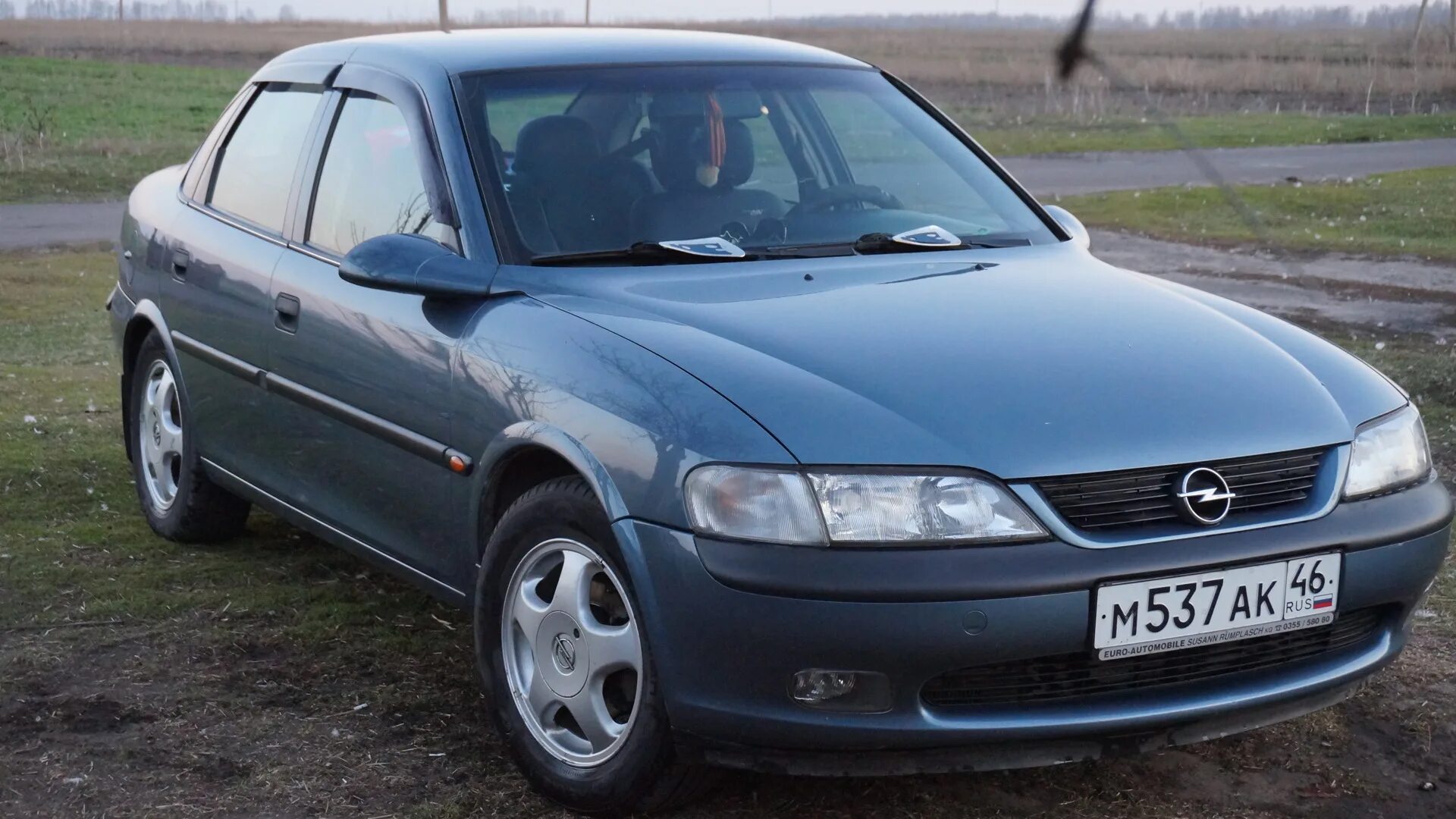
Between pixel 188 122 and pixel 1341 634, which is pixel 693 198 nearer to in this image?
pixel 1341 634

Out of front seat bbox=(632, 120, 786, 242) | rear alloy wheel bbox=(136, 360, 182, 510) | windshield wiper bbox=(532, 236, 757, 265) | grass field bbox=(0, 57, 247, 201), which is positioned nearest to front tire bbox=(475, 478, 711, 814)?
windshield wiper bbox=(532, 236, 757, 265)

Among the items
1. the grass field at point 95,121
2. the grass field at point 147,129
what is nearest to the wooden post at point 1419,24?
the grass field at point 147,129

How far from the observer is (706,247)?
145 inches

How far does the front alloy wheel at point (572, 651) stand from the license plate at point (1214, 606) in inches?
33.1

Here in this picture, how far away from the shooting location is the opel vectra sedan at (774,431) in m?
2.73

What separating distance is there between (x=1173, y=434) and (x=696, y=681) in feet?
3.06

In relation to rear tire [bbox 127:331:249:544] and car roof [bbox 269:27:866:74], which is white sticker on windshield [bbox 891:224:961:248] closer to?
car roof [bbox 269:27:866:74]

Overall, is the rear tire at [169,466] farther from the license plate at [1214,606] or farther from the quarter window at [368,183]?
the license plate at [1214,606]

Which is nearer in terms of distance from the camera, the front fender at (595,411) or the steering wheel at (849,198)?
the front fender at (595,411)

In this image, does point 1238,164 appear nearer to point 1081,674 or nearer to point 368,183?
point 368,183

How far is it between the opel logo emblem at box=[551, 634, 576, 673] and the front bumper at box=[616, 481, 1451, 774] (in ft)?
1.09

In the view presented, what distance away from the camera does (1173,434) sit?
113 inches

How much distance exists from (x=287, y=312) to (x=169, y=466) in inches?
50.2

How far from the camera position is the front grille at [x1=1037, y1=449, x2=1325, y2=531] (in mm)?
2758
